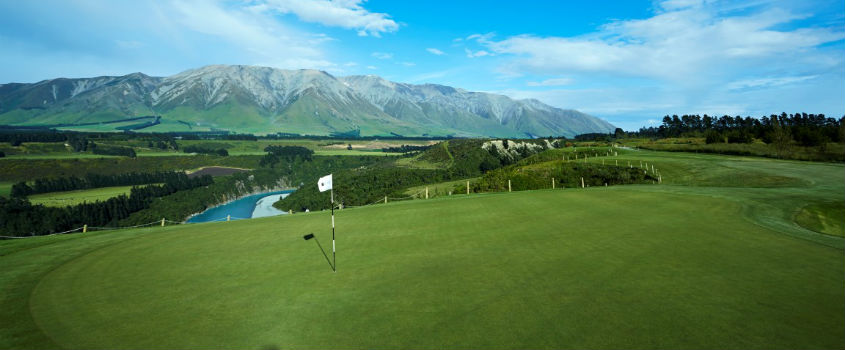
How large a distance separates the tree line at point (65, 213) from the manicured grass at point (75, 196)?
16.5 ft

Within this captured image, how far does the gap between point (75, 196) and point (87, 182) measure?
24470 millimetres

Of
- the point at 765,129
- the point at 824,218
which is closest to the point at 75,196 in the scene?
the point at 824,218

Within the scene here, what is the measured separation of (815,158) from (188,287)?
273ft

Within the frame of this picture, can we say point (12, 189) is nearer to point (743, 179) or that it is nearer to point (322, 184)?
point (322, 184)

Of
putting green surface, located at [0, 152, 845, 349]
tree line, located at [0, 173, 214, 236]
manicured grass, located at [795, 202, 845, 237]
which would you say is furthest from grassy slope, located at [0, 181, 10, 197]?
manicured grass, located at [795, 202, 845, 237]

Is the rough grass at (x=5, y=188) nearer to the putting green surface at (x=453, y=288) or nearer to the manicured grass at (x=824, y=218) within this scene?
the putting green surface at (x=453, y=288)

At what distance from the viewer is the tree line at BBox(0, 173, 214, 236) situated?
95.8 m

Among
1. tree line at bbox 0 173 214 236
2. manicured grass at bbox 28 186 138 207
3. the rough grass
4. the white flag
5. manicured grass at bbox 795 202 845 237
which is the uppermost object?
the white flag

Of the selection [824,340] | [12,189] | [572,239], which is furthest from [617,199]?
[12,189]

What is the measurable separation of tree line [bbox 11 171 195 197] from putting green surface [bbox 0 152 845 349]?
539 ft

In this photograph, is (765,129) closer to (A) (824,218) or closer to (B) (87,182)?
(A) (824,218)

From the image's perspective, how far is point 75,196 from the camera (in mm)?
132000

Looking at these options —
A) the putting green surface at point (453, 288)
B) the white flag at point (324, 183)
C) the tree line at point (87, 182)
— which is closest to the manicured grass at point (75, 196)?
the tree line at point (87, 182)

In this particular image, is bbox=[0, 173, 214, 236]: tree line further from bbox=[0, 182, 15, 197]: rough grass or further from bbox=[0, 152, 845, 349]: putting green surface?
bbox=[0, 152, 845, 349]: putting green surface
